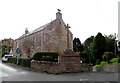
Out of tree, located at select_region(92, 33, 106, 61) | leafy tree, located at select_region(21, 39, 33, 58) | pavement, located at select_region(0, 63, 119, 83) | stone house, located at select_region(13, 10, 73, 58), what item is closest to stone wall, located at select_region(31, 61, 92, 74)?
pavement, located at select_region(0, 63, 119, 83)

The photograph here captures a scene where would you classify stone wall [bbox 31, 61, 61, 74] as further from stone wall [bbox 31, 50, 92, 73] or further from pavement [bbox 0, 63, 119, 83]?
pavement [bbox 0, 63, 119, 83]

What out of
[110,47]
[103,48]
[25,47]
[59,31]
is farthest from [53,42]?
[110,47]

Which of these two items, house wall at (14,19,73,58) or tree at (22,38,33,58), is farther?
tree at (22,38,33,58)

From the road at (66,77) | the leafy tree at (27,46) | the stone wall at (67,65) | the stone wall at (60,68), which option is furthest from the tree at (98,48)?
the road at (66,77)

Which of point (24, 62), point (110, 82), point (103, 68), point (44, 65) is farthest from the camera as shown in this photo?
point (24, 62)

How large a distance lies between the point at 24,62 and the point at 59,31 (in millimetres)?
13801

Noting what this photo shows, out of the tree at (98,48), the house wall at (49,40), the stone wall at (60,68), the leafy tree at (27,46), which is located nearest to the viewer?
the stone wall at (60,68)

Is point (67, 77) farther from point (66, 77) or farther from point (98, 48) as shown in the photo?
point (98, 48)

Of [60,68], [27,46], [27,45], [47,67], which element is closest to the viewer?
[60,68]

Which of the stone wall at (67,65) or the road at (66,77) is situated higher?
the stone wall at (67,65)

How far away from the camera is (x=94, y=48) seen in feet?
125

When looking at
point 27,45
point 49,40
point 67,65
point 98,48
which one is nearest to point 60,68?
point 67,65

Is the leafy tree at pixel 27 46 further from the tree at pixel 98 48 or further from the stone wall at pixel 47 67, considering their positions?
the stone wall at pixel 47 67

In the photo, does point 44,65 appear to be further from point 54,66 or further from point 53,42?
point 53,42
